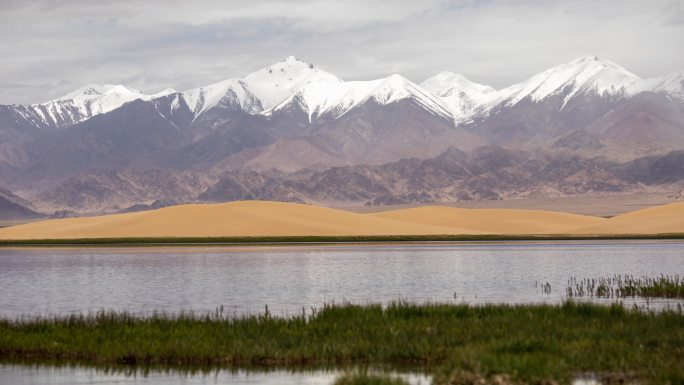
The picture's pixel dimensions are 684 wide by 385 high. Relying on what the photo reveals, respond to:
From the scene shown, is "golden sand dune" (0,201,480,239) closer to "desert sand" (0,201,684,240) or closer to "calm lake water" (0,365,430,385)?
"desert sand" (0,201,684,240)

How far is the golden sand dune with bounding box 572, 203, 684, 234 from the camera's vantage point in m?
163

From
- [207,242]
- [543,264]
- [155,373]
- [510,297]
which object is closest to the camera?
[155,373]

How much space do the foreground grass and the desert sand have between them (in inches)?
4855

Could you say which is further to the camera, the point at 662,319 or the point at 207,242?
the point at 207,242

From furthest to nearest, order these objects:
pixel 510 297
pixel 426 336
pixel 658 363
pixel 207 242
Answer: pixel 207 242, pixel 510 297, pixel 426 336, pixel 658 363

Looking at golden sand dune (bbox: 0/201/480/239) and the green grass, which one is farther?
golden sand dune (bbox: 0/201/480/239)

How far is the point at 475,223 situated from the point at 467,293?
14122cm

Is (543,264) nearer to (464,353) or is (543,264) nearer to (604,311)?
(604,311)

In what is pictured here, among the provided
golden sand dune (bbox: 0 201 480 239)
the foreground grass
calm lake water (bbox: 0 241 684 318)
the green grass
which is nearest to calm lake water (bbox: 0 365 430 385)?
the foreground grass

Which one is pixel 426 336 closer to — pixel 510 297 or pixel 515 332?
pixel 515 332

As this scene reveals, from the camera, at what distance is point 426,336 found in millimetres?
36906

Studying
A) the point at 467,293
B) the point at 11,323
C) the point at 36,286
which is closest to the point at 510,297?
the point at 467,293

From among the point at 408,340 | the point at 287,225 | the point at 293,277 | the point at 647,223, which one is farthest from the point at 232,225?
the point at 408,340

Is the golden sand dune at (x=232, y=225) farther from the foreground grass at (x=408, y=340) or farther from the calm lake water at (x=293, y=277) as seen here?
the foreground grass at (x=408, y=340)
